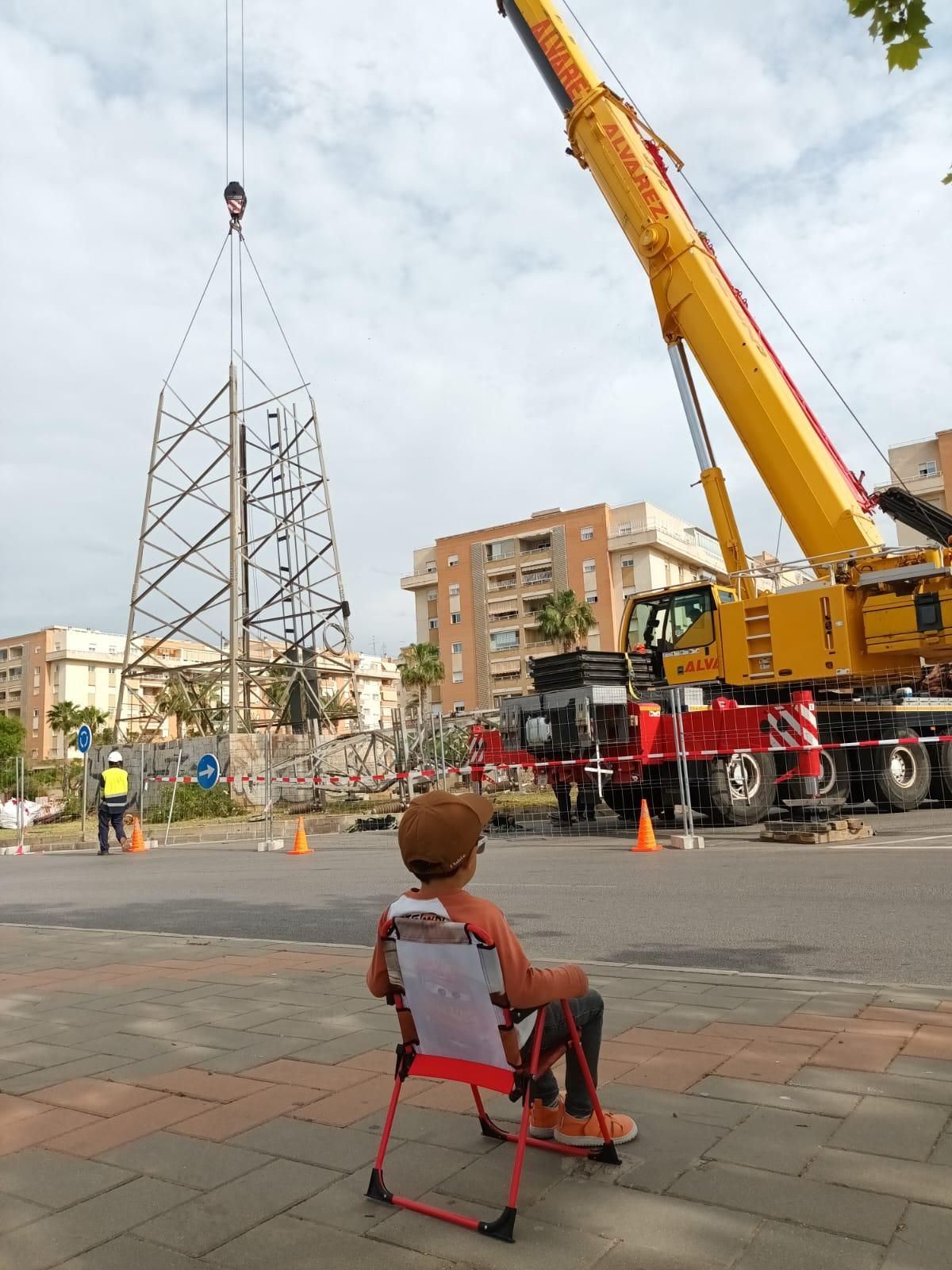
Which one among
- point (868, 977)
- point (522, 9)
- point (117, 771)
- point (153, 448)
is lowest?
point (868, 977)

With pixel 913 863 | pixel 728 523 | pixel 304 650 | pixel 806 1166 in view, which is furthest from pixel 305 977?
pixel 304 650

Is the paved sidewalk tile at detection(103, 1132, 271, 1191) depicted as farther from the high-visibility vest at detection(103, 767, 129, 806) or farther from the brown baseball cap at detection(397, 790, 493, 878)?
the high-visibility vest at detection(103, 767, 129, 806)

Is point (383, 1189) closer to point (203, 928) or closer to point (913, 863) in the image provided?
point (203, 928)

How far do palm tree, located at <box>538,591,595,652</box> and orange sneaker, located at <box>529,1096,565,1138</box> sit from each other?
65.3 meters

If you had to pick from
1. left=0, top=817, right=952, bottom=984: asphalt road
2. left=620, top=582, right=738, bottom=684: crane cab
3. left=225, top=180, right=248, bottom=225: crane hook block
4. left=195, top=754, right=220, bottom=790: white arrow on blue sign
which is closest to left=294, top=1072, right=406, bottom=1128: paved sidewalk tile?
left=0, top=817, right=952, bottom=984: asphalt road

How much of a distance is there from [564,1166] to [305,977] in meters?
3.01

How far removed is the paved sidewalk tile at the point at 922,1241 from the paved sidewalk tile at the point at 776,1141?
348 mm

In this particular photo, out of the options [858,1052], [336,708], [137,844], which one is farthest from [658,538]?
[858,1052]

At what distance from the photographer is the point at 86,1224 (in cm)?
267

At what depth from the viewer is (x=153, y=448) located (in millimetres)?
29578

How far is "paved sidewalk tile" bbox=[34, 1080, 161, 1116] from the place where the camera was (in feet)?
11.8

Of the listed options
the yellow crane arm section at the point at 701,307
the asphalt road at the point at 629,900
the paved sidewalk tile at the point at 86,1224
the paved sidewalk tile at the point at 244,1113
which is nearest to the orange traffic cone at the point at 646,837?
the asphalt road at the point at 629,900

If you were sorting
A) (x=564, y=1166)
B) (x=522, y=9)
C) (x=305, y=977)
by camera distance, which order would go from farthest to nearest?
(x=522, y=9) < (x=305, y=977) < (x=564, y=1166)

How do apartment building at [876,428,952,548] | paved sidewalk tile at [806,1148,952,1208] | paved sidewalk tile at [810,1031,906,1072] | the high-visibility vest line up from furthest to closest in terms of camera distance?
apartment building at [876,428,952,548]
the high-visibility vest
paved sidewalk tile at [810,1031,906,1072]
paved sidewalk tile at [806,1148,952,1208]
